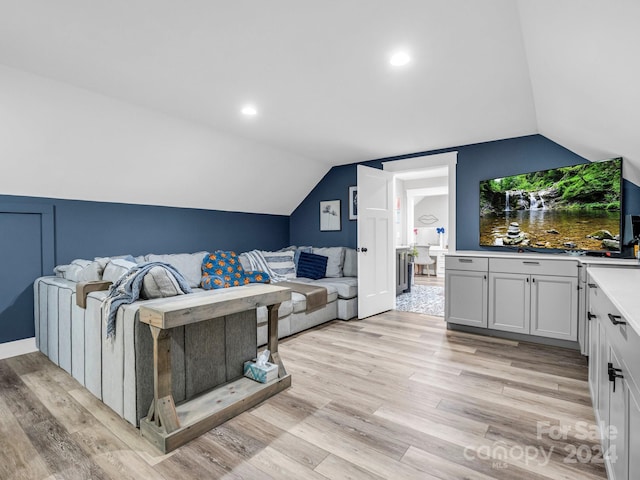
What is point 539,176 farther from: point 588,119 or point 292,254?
point 292,254

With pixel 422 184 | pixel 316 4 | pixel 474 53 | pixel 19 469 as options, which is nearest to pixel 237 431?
pixel 19 469

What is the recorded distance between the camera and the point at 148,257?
3939 mm

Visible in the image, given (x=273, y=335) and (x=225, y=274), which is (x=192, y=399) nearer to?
(x=273, y=335)

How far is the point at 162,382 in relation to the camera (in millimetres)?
1882

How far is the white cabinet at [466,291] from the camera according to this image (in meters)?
3.74

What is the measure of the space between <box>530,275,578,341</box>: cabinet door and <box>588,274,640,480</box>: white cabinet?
1618 mm

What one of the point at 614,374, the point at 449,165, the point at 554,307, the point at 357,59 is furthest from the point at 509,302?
the point at 357,59

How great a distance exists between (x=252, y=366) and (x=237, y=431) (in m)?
0.53

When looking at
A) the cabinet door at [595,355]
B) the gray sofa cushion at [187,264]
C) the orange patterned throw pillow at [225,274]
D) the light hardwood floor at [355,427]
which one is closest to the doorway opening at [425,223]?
the light hardwood floor at [355,427]

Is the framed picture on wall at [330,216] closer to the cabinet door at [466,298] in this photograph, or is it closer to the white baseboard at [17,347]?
the cabinet door at [466,298]

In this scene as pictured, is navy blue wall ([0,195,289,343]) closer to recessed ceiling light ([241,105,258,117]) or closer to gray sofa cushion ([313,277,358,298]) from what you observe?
gray sofa cushion ([313,277,358,298])

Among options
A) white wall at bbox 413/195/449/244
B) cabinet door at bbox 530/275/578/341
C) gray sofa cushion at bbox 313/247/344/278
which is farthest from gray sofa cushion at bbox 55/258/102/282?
white wall at bbox 413/195/449/244

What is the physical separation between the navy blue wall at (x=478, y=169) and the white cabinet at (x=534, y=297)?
2.39ft

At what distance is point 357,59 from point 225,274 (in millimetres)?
2875
